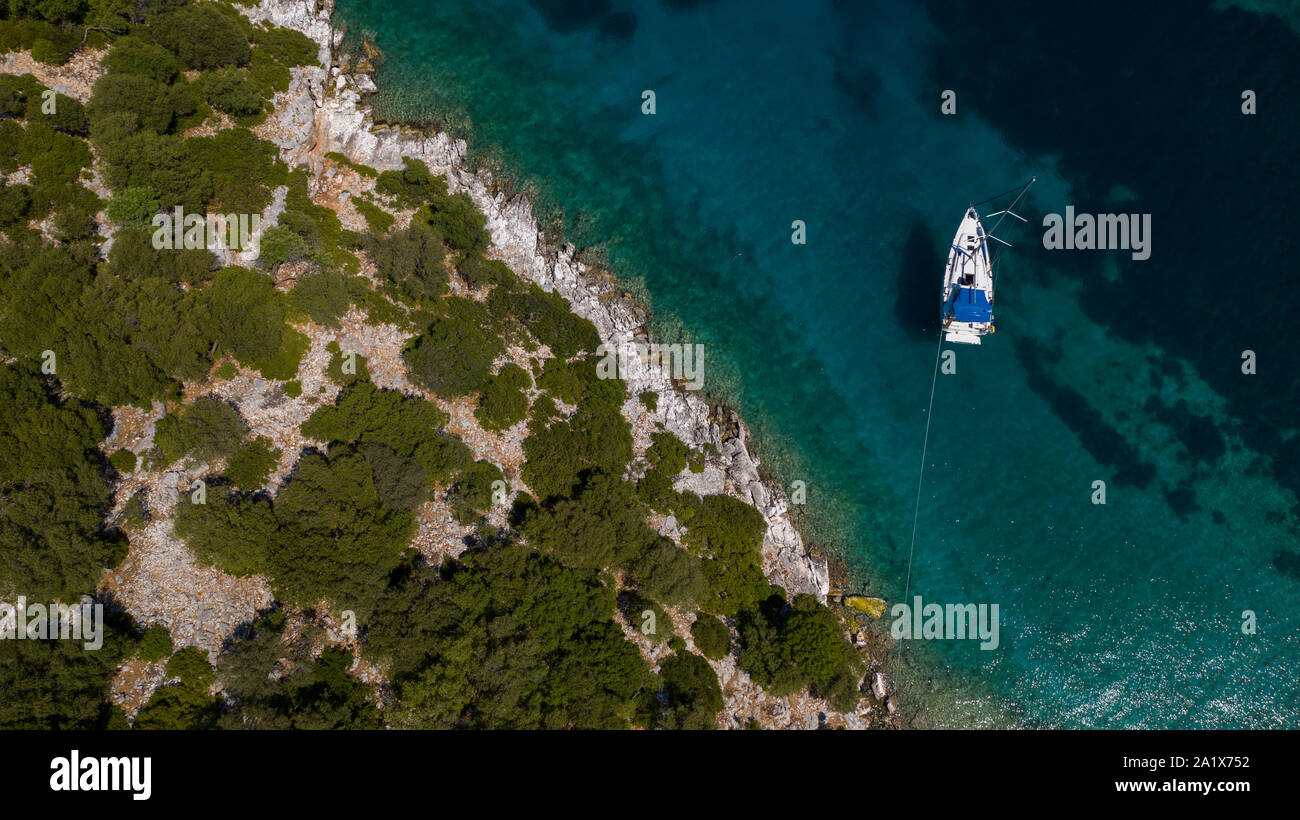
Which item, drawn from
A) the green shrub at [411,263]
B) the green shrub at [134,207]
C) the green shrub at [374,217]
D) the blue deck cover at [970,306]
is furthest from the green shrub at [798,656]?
the green shrub at [134,207]

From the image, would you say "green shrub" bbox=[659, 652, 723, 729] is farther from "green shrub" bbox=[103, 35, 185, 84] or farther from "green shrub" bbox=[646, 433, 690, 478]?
"green shrub" bbox=[103, 35, 185, 84]

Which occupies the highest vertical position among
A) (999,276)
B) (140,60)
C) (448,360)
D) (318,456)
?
(140,60)

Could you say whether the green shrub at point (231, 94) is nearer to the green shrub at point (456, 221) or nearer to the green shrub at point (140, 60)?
the green shrub at point (140, 60)

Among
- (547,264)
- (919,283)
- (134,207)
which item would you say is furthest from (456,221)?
(919,283)

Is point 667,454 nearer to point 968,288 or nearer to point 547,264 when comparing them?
point 547,264

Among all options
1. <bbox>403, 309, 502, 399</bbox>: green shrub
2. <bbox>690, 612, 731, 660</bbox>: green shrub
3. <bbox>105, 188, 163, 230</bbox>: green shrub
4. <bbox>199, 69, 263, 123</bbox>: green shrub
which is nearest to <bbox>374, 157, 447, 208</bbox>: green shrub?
<bbox>199, 69, 263, 123</bbox>: green shrub

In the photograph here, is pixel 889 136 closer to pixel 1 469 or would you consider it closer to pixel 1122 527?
pixel 1122 527

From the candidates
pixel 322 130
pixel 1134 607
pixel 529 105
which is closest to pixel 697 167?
pixel 529 105
